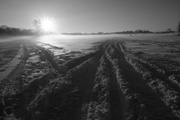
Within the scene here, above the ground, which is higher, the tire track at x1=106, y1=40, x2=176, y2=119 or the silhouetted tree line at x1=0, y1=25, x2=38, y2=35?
the silhouetted tree line at x1=0, y1=25, x2=38, y2=35

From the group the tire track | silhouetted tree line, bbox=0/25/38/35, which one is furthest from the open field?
silhouetted tree line, bbox=0/25/38/35

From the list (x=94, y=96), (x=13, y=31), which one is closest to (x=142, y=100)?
(x=94, y=96)

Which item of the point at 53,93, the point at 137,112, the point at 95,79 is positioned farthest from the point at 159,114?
the point at 53,93

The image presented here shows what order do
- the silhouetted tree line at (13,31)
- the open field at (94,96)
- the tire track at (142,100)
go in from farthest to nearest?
the silhouetted tree line at (13,31) → the open field at (94,96) → the tire track at (142,100)

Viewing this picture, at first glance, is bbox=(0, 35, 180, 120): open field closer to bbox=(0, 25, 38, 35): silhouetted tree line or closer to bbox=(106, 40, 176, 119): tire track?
bbox=(106, 40, 176, 119): tire track

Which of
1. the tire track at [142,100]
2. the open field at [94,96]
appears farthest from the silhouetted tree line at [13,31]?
the tire track at [142,100]

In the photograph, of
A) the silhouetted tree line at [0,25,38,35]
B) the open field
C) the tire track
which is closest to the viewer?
the tire track

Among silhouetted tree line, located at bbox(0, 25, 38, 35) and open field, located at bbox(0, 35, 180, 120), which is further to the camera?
silhouetted tree line, located at bbox(0, 25, 38, 35)

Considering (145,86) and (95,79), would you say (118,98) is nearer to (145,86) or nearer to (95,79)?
(145,86)

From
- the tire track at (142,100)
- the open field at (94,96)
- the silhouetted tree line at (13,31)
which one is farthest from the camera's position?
the silhouetted tree line at (13,31)

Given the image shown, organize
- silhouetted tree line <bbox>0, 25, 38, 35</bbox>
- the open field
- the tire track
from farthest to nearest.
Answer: silhouetted tree line <bbox>0, 25, 38, 35</bbox>
the open field
the tire track

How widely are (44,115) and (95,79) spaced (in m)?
2.71

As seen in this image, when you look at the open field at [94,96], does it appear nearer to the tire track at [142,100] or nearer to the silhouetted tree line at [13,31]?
the tire track at [142,100]

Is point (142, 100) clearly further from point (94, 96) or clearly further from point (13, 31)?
point (13, 31)
